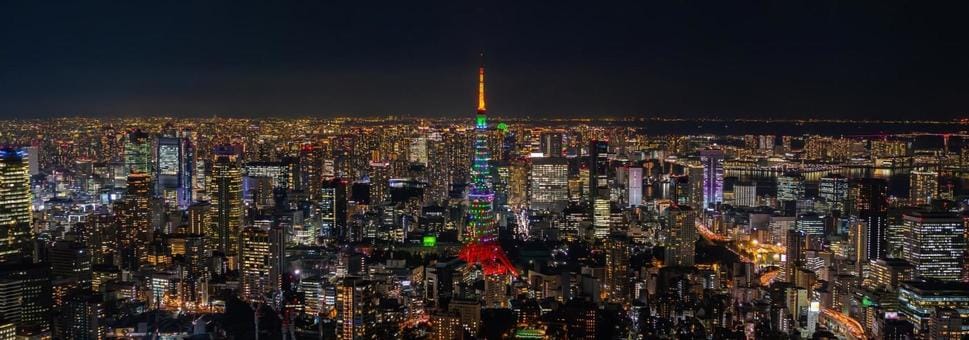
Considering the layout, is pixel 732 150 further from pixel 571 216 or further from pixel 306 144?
pixel 306 144

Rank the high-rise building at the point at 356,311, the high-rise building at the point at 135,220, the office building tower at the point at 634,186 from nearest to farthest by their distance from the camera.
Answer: the high-rise building at the point at 356,311
the high-rise building at the point at 135,220
the office building tower at the point at 634,186

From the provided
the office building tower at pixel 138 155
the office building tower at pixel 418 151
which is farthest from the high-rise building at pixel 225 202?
the office building tower at pixel 418 151

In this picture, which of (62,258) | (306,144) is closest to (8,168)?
(62,258)

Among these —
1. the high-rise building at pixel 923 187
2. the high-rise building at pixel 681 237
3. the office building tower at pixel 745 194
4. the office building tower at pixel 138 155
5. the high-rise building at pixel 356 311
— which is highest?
the office building tower at pixel 138 155

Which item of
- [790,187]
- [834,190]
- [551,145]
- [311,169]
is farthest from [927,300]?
[311,169]

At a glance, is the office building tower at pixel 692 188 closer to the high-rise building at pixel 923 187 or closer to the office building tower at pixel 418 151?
the high-rise building at pixel 923 187
